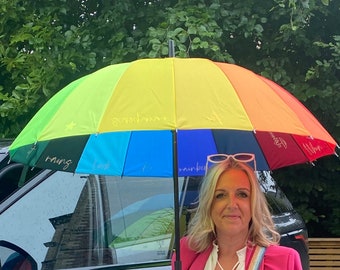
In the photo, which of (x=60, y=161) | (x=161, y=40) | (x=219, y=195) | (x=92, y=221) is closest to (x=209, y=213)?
(x=219, y=195)

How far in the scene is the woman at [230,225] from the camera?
7.41 ft

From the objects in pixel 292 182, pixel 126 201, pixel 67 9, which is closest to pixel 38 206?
pixel 126 201

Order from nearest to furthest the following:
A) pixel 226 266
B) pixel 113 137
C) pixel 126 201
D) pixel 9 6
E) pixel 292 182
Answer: pixel 226 266 < pixel 113 137 < pixel 126 201 < pixel 9 6 < pixel 292 182

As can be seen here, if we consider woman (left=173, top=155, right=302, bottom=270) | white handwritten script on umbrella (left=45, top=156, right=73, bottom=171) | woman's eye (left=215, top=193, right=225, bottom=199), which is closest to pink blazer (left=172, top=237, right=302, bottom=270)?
woman (left=173, top=155, right=302, bottom=270)

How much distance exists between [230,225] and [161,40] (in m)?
2.95

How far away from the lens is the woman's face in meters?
2.28

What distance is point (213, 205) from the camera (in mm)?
2336

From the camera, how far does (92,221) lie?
3.55 m

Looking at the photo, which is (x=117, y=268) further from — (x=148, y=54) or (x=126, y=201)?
(x=148, y=54)

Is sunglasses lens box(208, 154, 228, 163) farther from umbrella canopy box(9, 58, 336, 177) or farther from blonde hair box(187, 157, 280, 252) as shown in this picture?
umbrella canopy box(9, 58, 336, 177)

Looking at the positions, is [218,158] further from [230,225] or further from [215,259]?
[215,259]

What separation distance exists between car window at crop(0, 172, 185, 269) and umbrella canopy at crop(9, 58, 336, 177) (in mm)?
722

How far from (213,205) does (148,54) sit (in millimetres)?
2908

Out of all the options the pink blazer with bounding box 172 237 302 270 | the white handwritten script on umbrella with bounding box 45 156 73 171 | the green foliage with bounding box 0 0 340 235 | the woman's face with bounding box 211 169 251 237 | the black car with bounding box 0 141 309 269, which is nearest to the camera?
the pink blazer with bounding box 172 237 302 270
